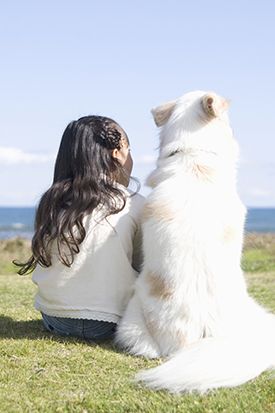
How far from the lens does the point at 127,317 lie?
5594 millimetres

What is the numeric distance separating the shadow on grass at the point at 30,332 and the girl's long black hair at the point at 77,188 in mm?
655

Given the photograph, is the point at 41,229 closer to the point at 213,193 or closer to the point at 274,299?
the point at 213,193

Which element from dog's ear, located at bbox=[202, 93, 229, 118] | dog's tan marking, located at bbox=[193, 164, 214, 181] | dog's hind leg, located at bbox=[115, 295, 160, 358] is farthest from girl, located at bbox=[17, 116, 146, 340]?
dog's ear, located at bbox=[202, 93, 229, 118]

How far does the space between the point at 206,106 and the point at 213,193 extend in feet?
2.16

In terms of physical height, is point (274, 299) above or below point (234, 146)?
below

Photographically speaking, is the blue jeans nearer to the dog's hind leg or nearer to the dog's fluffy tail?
the dog's hind leg

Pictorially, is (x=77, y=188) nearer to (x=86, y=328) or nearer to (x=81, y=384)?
(x=86, y=328)

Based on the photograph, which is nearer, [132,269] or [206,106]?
[206,106]

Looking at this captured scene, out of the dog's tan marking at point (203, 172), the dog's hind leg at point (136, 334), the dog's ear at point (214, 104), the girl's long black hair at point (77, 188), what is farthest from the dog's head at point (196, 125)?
the dog's hind leg at point (136, 334)

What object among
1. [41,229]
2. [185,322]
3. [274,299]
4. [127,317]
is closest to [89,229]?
[41,229]

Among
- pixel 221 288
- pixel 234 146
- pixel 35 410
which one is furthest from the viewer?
pixel 234 146

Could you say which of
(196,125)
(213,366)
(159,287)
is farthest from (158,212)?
(213,366)

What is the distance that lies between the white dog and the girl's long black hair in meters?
0.55

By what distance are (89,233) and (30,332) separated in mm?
1239
